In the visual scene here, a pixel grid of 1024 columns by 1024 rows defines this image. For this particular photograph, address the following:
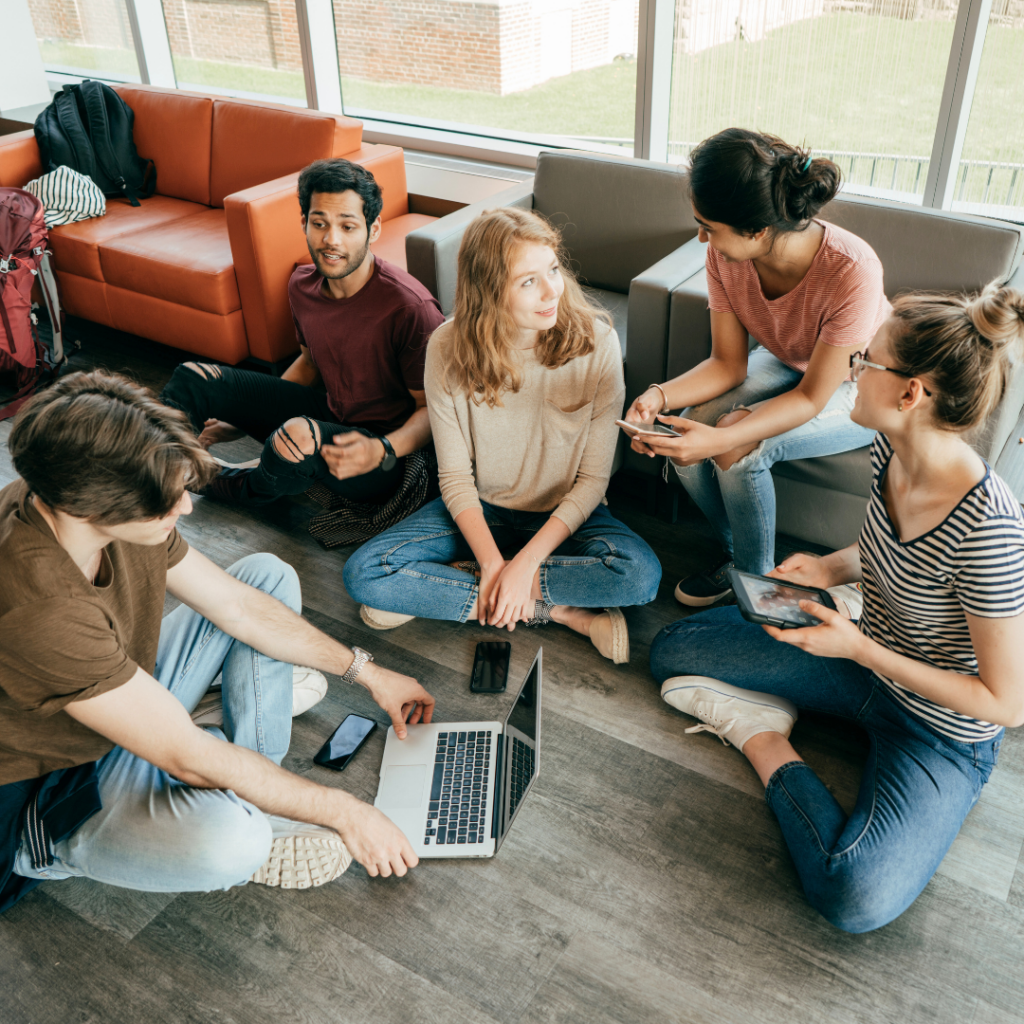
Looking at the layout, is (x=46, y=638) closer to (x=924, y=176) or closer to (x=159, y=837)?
(x=159, y=837)

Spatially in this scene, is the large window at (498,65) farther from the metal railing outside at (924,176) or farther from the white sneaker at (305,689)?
the white sneaker at (305,689)

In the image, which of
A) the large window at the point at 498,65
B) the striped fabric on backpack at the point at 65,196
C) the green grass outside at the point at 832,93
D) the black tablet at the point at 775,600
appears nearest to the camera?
the black tablet at the point at 775,600

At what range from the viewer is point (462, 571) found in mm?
2029

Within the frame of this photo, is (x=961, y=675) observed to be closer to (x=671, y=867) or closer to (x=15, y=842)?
(x=671, y=867)

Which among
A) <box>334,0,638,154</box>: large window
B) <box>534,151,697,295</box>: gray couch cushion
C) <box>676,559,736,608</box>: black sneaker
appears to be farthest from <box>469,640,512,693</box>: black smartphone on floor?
<box>334,0,638,154</box>: large window

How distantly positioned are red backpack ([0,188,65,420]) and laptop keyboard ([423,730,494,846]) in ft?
7.83

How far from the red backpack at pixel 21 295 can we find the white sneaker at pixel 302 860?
7.83 feet

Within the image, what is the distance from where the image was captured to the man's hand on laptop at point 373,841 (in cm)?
137

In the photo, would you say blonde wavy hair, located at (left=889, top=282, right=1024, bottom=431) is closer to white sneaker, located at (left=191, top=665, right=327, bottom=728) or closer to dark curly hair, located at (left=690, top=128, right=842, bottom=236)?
dark curly hair, located at (left=690, top=128, right=842, bottom=236)

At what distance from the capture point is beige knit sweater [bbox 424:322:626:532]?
1.96m

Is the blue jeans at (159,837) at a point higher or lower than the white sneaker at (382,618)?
higher

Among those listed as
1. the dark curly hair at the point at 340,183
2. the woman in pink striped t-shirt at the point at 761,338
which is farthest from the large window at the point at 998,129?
the dark curly hair at the point at 340,183

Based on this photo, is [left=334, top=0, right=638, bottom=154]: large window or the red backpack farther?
[left=334, top=0, right=638, bottom=154]: large window

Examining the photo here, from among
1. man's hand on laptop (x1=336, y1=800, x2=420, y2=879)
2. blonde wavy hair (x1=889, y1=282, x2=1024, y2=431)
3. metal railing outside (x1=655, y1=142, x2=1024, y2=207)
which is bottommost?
man's hand on laptop (x1=336, y1=800, x2=420, y2=879)
